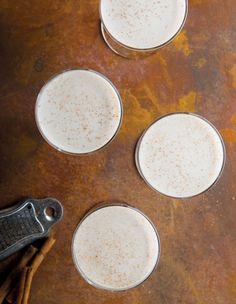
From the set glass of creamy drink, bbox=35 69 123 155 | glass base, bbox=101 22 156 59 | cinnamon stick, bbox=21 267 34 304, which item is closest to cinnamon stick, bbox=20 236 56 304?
cinnamon stick, bbox=21 267 34 304

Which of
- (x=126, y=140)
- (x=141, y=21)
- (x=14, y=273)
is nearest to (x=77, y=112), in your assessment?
(x=126, y=140)

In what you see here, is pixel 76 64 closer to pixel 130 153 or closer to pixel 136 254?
pixel 130 153

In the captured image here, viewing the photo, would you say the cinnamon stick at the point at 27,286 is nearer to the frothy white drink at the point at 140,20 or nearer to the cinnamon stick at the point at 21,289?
the cinnamon stick at the point at 21,289

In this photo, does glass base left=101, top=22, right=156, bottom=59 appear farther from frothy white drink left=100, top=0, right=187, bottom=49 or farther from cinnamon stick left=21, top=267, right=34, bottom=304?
cinnamon stick left=21, top=267, right=34, bottom=304

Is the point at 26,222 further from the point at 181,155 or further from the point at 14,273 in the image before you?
the point at 181,155

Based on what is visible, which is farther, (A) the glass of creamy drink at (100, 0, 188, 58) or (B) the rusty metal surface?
(B) the rusty metal surface

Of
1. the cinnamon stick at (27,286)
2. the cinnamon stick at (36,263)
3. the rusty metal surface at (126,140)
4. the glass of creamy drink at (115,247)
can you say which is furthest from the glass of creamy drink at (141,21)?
the cinnamon stick at (27,286)

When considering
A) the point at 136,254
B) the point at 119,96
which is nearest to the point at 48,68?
the point at 119,96
